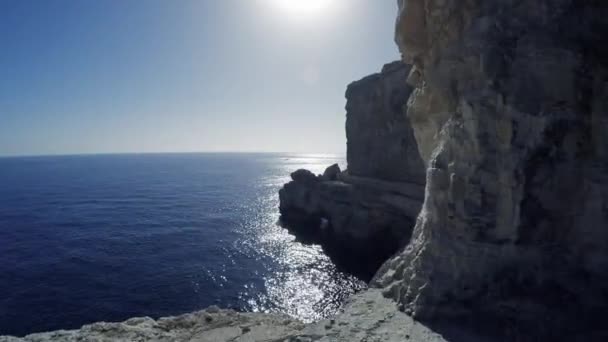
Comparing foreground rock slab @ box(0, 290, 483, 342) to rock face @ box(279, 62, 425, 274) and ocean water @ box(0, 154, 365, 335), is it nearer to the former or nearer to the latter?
ocean water @ box(0, 154, 365, 335)

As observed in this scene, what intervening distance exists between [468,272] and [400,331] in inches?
149

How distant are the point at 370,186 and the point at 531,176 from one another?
3484cm

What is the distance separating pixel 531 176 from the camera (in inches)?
493

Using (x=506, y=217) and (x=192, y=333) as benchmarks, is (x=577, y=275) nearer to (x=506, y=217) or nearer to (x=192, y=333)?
(x=506, y=217)

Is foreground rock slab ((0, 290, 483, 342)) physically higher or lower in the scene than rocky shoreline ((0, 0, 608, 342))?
lower

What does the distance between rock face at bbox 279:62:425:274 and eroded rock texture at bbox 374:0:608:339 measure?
22.6 metres

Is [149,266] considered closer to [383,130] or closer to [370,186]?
[370,186]

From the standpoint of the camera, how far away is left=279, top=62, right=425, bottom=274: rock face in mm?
40844

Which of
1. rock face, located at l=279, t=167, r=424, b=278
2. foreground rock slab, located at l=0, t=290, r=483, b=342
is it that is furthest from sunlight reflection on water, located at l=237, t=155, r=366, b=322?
foreground rock slab, located at l=0, t=290, r=483, b=342

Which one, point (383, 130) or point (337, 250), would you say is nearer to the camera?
point (337, 250)

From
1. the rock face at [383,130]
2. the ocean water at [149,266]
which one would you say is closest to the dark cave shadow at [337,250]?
the ocean water at [149,266]

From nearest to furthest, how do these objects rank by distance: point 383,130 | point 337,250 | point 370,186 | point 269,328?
point 269,328, point 337,250, point 370,186, point 383,130

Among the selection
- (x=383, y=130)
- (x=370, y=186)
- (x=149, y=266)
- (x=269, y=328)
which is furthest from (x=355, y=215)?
(x=269, y=328)

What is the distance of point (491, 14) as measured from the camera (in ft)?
44.7
